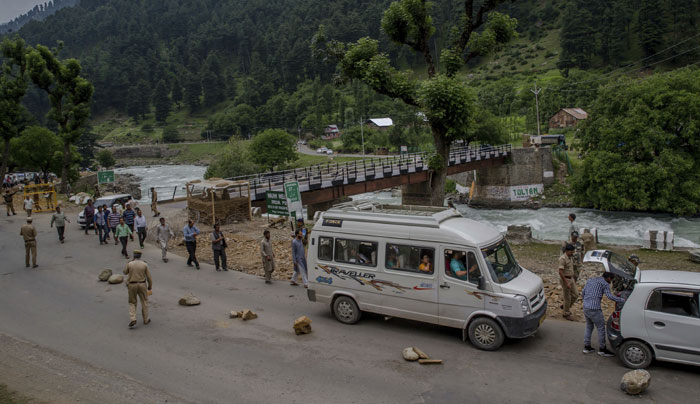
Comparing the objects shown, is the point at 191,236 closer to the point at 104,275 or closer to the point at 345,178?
the point at 104,275

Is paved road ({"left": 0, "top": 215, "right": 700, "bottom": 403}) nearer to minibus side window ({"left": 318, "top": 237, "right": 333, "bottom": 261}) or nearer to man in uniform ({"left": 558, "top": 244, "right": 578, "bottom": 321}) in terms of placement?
man in uniform ({"left": 558, "top": 244, "right": 578, "bottom": 321})

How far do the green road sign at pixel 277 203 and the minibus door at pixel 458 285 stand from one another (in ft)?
32.2

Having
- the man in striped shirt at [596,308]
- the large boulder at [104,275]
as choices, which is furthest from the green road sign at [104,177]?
the man in striped shirt at [596,308]

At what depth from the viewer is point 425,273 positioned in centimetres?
902

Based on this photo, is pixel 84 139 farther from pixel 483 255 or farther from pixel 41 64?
pixel 483 255

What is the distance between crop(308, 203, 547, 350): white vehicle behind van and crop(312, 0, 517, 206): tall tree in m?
8.03

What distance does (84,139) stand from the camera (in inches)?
3565

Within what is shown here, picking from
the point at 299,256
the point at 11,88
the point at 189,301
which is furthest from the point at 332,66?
the point at 189,301

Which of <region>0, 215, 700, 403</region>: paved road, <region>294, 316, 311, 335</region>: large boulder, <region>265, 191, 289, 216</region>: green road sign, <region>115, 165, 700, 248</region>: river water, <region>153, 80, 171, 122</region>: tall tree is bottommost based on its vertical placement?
<region>115, 165, 700, 248</region>: river water

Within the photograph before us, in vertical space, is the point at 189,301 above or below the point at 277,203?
below

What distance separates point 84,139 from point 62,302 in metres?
90.3

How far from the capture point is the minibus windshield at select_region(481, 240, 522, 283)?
339 inches

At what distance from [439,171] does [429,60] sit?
432cm

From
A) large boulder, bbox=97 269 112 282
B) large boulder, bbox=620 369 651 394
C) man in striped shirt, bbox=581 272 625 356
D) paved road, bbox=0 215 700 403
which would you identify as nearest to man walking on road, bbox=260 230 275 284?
paved road, bbox=0 215 700 403
